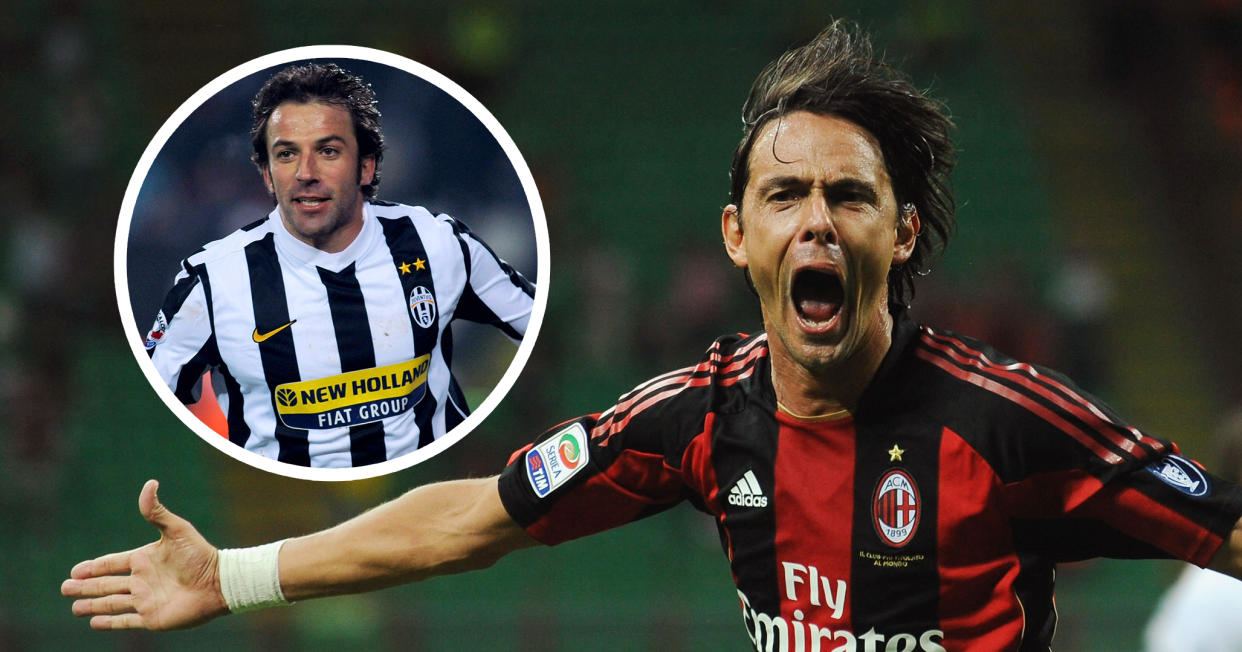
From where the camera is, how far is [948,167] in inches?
131

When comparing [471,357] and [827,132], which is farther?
[827,132]

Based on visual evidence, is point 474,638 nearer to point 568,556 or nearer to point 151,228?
point 568,556

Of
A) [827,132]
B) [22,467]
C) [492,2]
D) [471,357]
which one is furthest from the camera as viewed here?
[492,2]

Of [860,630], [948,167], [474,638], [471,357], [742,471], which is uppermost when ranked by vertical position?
[948,167]

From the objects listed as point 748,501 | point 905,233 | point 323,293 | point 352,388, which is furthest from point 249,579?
A: point 905,233

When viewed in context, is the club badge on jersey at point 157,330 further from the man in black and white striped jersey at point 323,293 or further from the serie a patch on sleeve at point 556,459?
the serie a patch on sleeve at point 556,459

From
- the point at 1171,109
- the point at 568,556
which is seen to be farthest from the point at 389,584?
the point at 1171,109

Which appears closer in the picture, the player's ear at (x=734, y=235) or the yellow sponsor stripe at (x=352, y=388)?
the yellow sponsor stripe at (x=352, y=388)

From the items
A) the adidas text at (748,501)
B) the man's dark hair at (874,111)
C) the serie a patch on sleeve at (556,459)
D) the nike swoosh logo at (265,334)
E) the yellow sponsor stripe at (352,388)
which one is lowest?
the adidas text at (748,501)

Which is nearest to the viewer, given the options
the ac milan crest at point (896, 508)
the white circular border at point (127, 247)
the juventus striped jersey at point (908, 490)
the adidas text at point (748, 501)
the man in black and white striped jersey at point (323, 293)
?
the man in black and white striped jersey at point (323, 293)

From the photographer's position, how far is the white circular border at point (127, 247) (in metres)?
2.74

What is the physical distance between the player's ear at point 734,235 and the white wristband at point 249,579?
4.16 feet

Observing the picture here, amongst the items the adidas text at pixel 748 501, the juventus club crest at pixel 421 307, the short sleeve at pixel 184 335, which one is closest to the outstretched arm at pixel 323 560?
the adidas text at pixel 748 501

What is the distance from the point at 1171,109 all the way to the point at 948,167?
11305 mm
